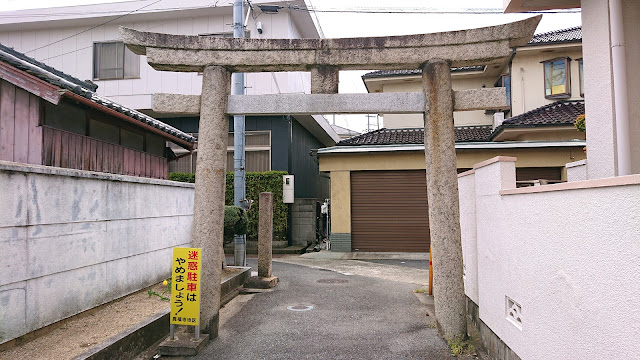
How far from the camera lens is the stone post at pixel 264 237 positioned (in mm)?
10859

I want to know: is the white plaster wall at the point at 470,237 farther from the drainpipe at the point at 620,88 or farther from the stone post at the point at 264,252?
the stone post at the point at 264,252

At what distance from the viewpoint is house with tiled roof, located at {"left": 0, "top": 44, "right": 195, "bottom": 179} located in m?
6.82

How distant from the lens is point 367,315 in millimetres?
8102

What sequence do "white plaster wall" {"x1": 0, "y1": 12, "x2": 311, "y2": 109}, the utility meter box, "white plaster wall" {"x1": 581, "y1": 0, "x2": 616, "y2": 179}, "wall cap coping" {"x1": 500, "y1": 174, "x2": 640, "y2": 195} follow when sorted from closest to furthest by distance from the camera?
1. "wall cap coping" {"x1": 500, "y1": 174, "x2": 640, "y2": 195}
2. "white plaster wall" {"x1": 581, "y1": 0, "x2": 616, "y2": 179}
3. the utility meter box
4. "white plaster wall" {"x1": 0, "y1": 12, "x2": 311, "y2": 109}

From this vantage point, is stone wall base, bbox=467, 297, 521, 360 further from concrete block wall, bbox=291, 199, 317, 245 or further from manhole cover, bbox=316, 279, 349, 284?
concrete block wall, bbox=291, 199, 317, 245

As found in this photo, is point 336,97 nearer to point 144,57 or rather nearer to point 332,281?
point 332,281

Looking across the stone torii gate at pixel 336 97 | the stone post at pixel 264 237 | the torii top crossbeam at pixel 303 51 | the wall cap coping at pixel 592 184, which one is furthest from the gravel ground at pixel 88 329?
the wall cap coping at pixel 592 184

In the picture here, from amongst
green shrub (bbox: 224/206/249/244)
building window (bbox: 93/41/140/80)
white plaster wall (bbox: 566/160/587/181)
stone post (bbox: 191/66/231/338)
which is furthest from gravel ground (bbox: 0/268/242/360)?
building window (bbox: 93/41/140/80)

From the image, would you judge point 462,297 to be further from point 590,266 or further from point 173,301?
point 173,301

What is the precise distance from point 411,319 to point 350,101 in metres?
4.14

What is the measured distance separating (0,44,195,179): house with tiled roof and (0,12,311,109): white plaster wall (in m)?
7.92

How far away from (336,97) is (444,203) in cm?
245

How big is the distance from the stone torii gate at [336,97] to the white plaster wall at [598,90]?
0.80 m

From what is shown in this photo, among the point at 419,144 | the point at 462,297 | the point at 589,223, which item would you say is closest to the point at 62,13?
the point at 419,144
